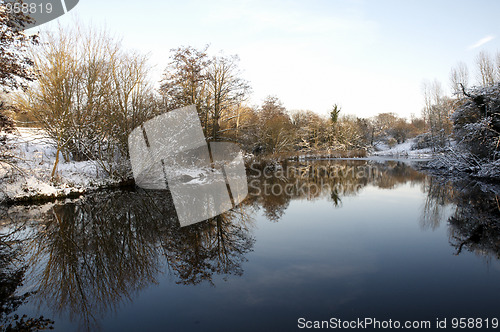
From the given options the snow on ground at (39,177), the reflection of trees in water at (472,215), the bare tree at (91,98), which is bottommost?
the reflection of trees in water at (472,215)

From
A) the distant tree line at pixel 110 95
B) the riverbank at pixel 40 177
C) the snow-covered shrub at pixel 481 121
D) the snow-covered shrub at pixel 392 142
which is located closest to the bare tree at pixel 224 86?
the distant tree line at pixel 110 95

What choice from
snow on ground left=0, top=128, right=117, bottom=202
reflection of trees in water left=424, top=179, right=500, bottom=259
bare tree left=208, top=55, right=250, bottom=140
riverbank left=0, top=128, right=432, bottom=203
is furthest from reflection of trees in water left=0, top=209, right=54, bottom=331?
bare tree left=208, top=55, right=250, bottom=140

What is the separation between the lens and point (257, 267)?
4.57 m

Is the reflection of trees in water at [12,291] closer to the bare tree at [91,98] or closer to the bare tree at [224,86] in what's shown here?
the bare tree at [91,98]

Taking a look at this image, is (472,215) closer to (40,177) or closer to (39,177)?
(39,177)

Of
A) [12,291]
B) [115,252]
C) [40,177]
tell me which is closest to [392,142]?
[40,177]

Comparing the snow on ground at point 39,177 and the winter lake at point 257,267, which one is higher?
the snow on ground at point 39,177

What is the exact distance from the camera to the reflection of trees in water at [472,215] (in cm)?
542

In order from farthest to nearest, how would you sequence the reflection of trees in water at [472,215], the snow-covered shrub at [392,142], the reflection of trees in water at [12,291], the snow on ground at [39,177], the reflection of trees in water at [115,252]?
the snow-covered shrub at [392,142] < the snow on ground at [39,177] < the reflection of trees in water at [472,215] < the reflection of trees in water at [115,252] < the reflection of trees in water at [12,291]

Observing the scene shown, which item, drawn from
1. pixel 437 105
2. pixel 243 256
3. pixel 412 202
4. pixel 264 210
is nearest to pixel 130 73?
pixel 264 210

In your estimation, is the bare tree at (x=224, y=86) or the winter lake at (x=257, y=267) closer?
the winter lake at (x=257, y=267)

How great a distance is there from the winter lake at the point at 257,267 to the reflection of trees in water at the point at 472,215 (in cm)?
5

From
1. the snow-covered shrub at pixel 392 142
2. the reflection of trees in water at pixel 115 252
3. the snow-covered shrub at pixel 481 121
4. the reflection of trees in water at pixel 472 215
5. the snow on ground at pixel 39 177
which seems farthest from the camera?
the snow-covered shrub at pixel 392 142

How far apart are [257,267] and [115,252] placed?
2.82 m
